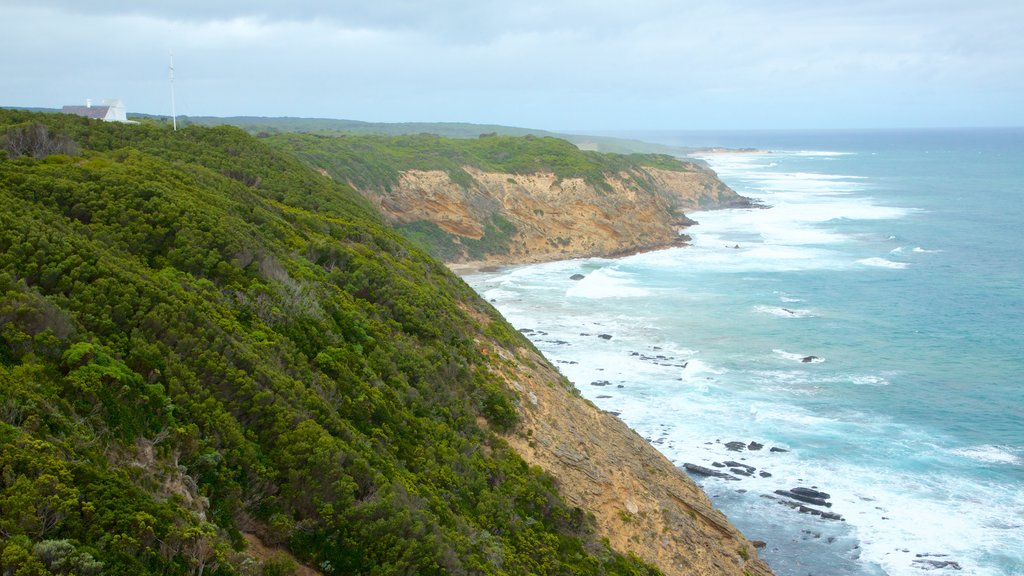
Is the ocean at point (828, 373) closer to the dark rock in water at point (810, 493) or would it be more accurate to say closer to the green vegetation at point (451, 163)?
the dark rock in water at point (810, 493)

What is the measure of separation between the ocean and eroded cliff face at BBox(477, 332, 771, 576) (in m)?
A: 4.63

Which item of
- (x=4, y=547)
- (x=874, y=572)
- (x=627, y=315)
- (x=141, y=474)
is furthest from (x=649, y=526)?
(x=627, y=315)

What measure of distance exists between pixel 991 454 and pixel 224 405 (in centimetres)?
2714

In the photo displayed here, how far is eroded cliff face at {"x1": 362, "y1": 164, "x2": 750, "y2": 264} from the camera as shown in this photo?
215 ft

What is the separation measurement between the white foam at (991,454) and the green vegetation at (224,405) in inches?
726

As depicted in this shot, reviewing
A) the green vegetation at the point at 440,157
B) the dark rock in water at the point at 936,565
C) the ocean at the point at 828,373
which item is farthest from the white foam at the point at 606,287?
the dark rock in water at the point at 936,565

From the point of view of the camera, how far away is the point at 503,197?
235 feet

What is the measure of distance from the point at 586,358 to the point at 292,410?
27381 millimetres

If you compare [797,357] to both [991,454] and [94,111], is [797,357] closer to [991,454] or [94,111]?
[991,454]

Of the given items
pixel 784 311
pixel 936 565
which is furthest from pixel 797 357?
pixel 936 565

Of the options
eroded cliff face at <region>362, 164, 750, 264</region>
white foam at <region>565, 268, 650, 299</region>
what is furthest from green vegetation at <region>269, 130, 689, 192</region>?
white foam at <region>565, 268, 650, 299</region>

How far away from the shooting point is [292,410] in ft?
40.0

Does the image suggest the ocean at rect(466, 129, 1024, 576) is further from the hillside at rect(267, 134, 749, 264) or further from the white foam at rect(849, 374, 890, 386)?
the hillside at rect(267, 134, 749, 264)

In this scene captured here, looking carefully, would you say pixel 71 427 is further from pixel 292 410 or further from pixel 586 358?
pixel 586 358
